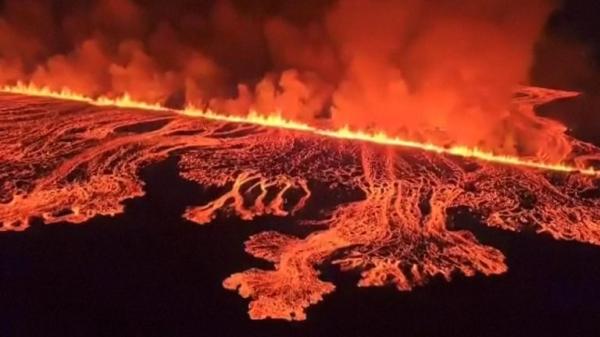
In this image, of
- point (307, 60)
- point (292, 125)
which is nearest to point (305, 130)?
point (292, 125)

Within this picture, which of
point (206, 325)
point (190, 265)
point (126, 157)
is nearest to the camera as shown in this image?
point (206, 325)

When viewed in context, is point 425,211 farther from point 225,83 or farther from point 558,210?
point 225,83

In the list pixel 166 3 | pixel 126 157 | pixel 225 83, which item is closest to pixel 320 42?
pixel 225 83

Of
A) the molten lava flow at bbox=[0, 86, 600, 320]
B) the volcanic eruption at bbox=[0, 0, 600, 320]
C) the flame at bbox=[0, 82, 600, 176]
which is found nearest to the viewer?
the molten lava flow at bbox=[0, 86, 600, 320]

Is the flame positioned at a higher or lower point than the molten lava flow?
higher

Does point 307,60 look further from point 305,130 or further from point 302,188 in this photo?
point 302,188
